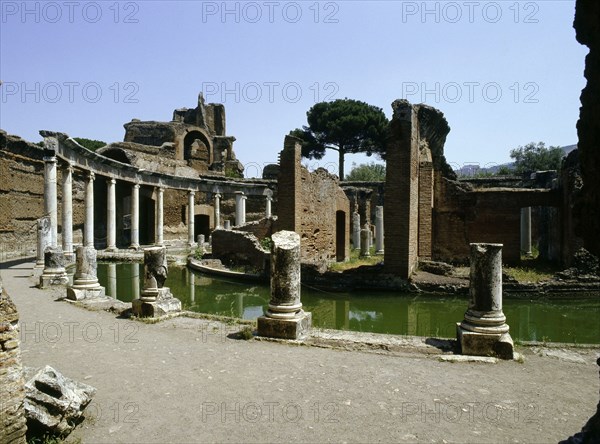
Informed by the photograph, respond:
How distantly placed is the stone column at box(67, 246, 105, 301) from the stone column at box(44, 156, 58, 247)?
5.67m

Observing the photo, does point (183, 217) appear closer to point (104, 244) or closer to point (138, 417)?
point (104, 244)

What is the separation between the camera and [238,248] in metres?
18.7

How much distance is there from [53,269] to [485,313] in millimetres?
11336

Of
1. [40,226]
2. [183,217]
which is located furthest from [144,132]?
[40,226]

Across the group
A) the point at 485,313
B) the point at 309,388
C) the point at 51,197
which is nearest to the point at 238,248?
the point at 51,197

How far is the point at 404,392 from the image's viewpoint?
4477 millimetres

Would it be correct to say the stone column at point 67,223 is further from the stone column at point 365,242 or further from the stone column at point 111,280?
A: the stone column at point 365,242

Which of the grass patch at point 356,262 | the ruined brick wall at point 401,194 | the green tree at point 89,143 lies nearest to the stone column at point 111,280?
the grass patch at point 356,262

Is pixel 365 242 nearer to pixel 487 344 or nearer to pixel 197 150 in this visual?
pixel 487 344

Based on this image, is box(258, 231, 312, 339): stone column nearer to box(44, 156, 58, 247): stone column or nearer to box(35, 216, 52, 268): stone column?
box(35, 216, 52, 268): stone column

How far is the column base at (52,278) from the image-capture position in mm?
11727

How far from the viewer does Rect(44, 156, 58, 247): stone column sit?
49.3ft

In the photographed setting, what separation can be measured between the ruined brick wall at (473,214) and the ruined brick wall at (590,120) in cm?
1409

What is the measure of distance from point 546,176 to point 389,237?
16094 mm
